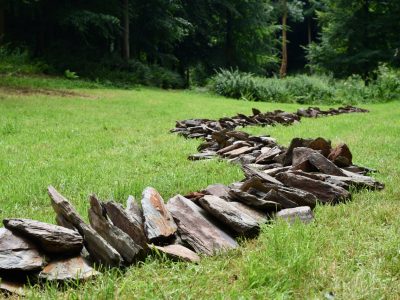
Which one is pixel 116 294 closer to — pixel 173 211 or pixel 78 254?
pixel 78 254

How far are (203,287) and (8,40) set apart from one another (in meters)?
24.1

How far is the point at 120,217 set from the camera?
2.62 m

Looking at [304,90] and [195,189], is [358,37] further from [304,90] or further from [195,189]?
[195,189]

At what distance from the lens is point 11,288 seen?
6.66ft

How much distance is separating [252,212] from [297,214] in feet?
1.06

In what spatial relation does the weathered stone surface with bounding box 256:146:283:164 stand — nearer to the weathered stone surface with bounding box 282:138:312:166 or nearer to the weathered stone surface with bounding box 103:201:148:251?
the weathered stone surface with bounding box 282:138:312:166

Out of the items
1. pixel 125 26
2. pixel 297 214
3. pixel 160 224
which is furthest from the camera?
pixel 125 26

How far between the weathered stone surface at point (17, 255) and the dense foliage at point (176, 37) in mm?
18384

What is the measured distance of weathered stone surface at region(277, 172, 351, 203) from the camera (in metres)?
3.51

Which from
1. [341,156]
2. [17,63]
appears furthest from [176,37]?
[341,156]

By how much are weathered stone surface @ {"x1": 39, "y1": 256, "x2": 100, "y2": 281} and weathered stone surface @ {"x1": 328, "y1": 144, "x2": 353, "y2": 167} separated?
3052 millimetres

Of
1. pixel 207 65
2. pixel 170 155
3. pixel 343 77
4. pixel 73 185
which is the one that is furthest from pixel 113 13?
pixel 73 185

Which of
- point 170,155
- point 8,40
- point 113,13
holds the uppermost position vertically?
point 113,13

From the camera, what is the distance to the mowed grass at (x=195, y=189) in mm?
2061
